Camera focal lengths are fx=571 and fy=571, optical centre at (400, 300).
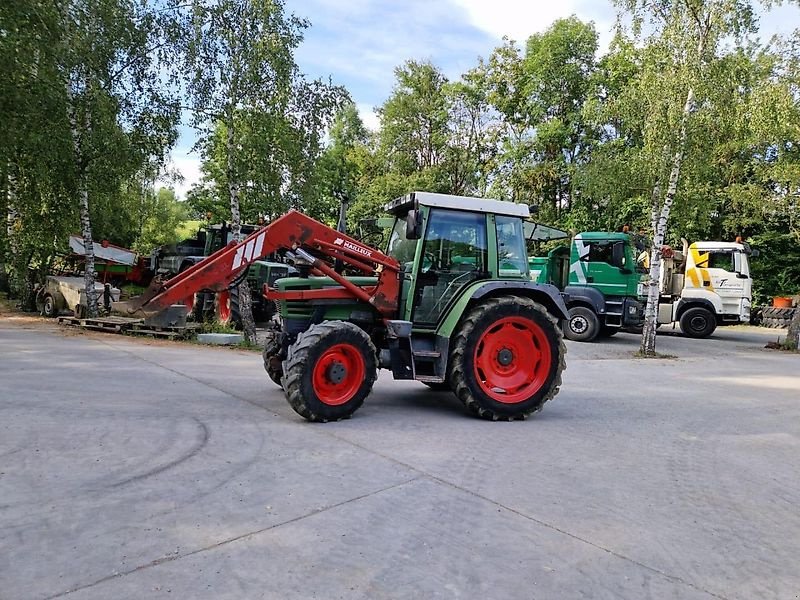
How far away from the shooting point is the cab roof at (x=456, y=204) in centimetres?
626

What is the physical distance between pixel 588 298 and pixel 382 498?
12511mm

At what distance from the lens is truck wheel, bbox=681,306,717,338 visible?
667 inches

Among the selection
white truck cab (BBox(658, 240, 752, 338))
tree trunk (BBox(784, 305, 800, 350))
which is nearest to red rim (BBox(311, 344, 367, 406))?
white truck cab (BBox(658, 240, 752, 338))

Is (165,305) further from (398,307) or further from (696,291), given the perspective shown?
(696,291)

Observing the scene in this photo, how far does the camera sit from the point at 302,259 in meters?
6.12

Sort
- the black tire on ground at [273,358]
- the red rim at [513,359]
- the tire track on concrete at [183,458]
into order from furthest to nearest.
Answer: the black tire on ground at [273,358]
the red rim at [513,359]
the tire track on concrete at [183,458]

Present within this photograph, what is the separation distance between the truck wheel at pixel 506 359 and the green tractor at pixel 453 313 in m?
0.01

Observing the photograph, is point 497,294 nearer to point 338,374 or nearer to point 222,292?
point 338,374

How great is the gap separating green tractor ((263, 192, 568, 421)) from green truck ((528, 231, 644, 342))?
884 centimetres

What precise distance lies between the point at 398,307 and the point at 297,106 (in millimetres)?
7391

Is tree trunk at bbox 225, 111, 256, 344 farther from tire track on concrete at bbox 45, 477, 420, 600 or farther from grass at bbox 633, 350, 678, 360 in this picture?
grass at bbox 633, 350, 678, 360

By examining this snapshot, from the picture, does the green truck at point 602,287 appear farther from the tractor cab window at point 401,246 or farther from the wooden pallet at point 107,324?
the wooden pallet at point 107,324

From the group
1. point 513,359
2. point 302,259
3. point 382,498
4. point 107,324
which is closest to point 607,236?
point 513,359

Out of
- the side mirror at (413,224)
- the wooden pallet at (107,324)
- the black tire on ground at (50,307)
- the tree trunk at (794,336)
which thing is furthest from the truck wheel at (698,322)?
the black tire on ground at (50,307)
